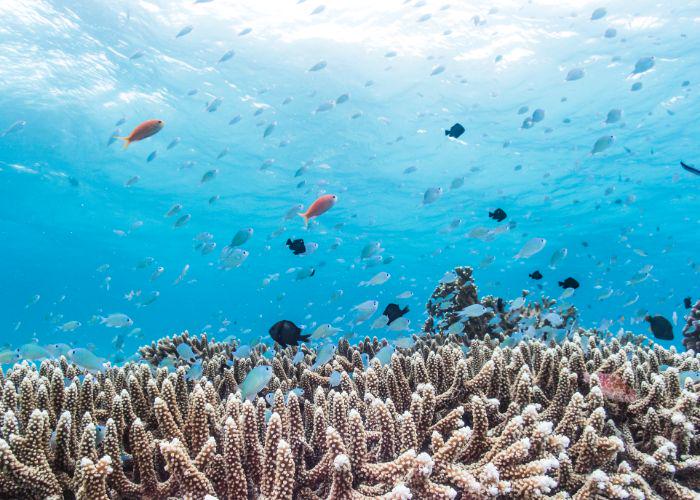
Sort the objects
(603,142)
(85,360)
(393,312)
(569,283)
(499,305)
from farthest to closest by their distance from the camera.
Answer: (603,142), (569,283), (499,305), (393,312), (85,360)

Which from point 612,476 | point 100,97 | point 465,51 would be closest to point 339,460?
point 612,476

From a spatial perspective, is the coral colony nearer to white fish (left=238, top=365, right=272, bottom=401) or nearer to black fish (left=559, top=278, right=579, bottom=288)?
white fish (left=238, top=365, right=272, bottom=401)

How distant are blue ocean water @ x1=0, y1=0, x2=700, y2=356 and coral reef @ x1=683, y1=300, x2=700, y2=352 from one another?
15.6 feet

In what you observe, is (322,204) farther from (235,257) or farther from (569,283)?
(569,283)

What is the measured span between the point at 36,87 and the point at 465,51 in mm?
24870

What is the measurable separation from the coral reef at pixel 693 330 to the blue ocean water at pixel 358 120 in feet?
15.6

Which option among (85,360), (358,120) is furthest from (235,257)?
(358,120)

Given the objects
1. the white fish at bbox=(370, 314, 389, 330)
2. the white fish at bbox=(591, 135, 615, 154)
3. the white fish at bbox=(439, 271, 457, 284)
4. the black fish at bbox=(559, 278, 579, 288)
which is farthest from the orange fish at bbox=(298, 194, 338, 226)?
the white fish at bbox=(591, 135, 615, 154)

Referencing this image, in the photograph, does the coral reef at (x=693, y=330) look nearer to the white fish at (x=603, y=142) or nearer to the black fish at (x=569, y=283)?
the black fish at (x=569, y=283)

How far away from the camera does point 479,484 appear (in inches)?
94.4

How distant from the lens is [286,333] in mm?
5660

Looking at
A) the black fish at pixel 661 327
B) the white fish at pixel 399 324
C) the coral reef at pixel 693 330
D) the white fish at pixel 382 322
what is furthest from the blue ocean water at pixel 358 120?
the black fish at pixel 661 327

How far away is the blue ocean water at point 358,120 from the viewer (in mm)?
19609

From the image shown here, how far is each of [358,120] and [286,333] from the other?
2456 cm
